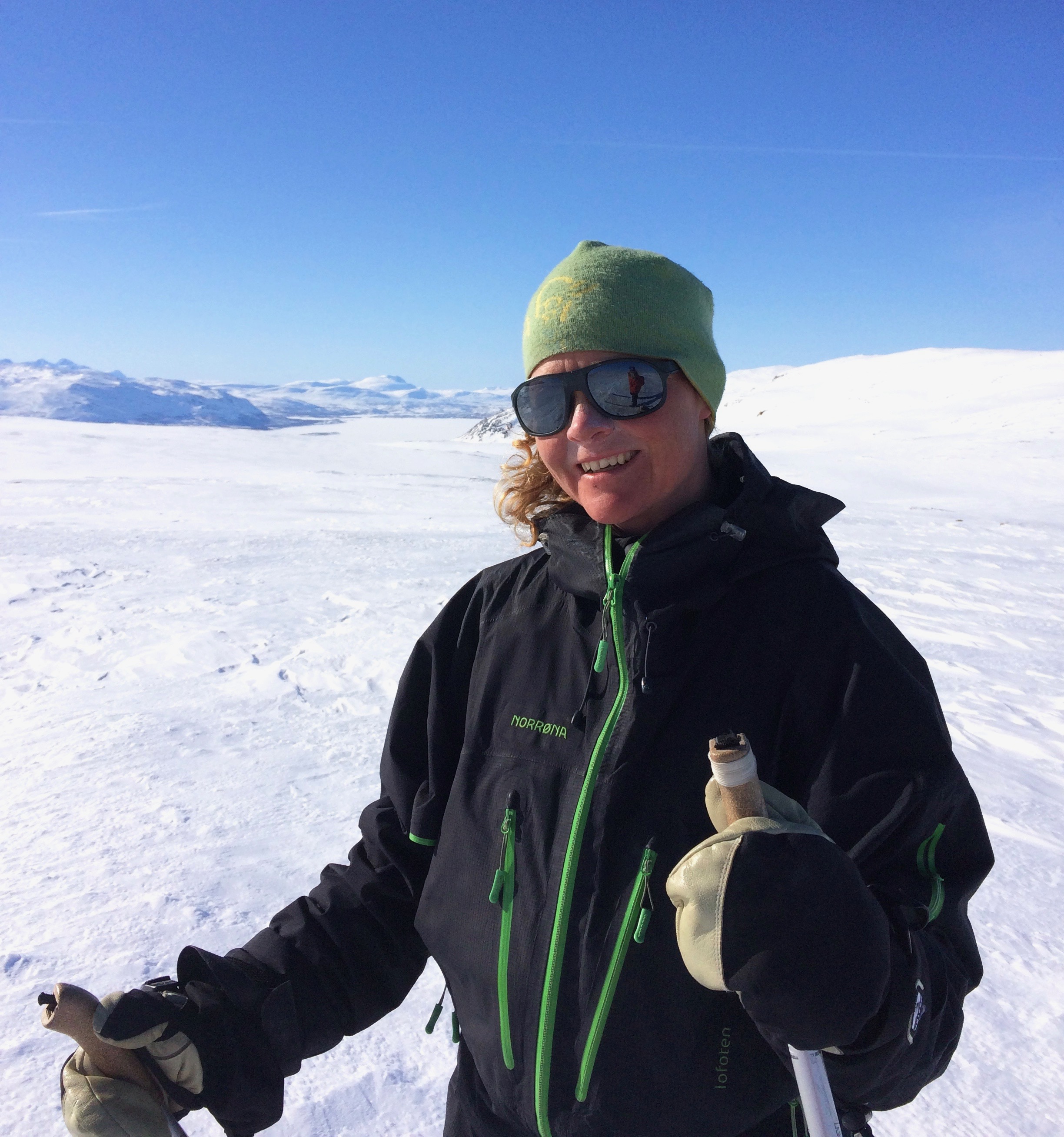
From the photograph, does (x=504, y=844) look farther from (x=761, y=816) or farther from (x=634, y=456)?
(x=634, y=456)

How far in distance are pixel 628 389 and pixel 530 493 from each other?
0.43 meters

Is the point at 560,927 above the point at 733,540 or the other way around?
the other way around

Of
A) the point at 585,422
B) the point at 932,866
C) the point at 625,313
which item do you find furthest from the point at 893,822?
the point at 625,313

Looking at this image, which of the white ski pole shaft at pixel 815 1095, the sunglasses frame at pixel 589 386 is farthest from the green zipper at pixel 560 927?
the sunglasses frame at pixel 589 386

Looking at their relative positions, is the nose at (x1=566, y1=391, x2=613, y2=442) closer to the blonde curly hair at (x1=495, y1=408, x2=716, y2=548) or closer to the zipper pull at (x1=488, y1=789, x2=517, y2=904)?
the blonde curly hair at (x1=495, y1=408, x2=716, y2=548)

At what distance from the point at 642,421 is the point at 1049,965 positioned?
233cm

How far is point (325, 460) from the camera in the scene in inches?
923

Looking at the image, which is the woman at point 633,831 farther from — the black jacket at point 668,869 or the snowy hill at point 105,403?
the snowy hill at point 105,403

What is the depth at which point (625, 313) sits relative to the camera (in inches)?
53.1

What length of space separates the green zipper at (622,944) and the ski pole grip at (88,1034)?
692 mm

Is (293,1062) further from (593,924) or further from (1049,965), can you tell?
(1049,965)

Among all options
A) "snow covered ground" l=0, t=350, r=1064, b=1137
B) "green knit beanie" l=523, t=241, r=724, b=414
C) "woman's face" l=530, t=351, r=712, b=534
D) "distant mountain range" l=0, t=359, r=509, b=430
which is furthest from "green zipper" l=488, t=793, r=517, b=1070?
"distant mountain range" l=0, t=359, r=509, b=430

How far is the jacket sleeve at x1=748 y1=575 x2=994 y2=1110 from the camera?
1.01 meters

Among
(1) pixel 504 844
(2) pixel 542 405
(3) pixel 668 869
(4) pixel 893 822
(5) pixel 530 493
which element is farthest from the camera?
(5) pixel 530 493
